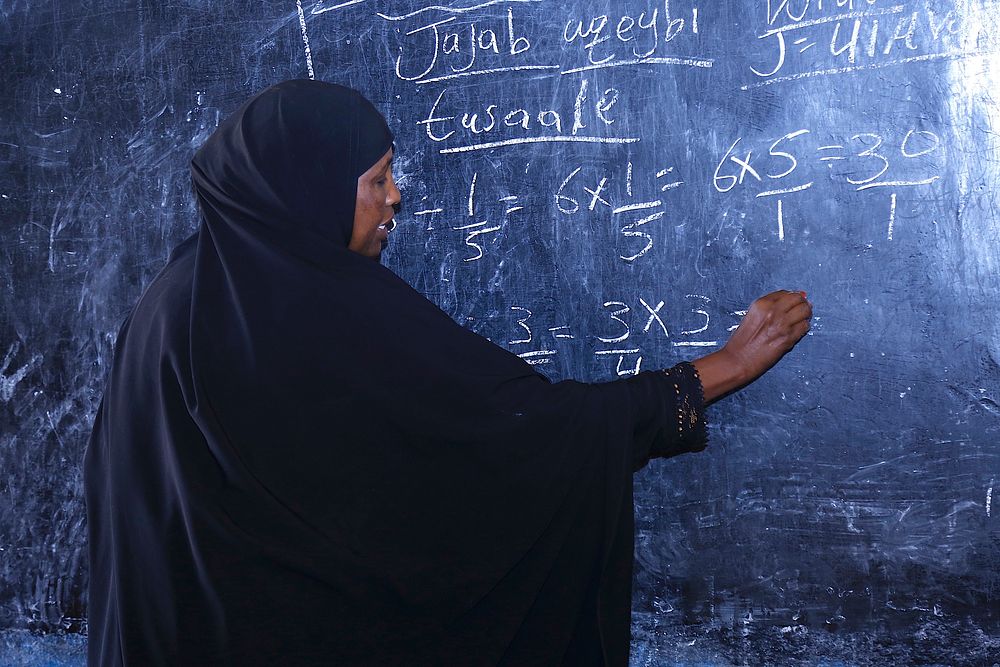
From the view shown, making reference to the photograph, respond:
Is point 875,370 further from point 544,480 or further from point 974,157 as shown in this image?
point 544,480

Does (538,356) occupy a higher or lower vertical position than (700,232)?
lower

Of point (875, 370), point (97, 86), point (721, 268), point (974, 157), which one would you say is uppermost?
point (97, 86)

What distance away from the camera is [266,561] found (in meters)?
1.35

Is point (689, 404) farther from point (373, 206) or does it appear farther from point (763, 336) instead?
point (373, 206)

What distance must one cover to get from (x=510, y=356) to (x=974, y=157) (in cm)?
81

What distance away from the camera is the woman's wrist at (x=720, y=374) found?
1467mm

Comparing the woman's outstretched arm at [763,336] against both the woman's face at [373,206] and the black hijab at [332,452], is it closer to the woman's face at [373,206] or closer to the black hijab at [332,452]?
the black hijab at [332,452]

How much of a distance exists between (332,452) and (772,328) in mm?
743

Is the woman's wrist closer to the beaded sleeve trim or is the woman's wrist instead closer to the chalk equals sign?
the beaded sleeve trim

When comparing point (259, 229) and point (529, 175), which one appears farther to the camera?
point (529, 175)

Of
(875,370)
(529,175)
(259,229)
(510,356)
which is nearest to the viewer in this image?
(259,229)

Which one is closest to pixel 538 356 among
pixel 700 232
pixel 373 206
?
pixel 700 232

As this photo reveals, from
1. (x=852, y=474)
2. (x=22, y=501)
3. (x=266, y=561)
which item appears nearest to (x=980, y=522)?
(x=852, y=474)

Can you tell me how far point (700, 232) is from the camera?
1654 mm
